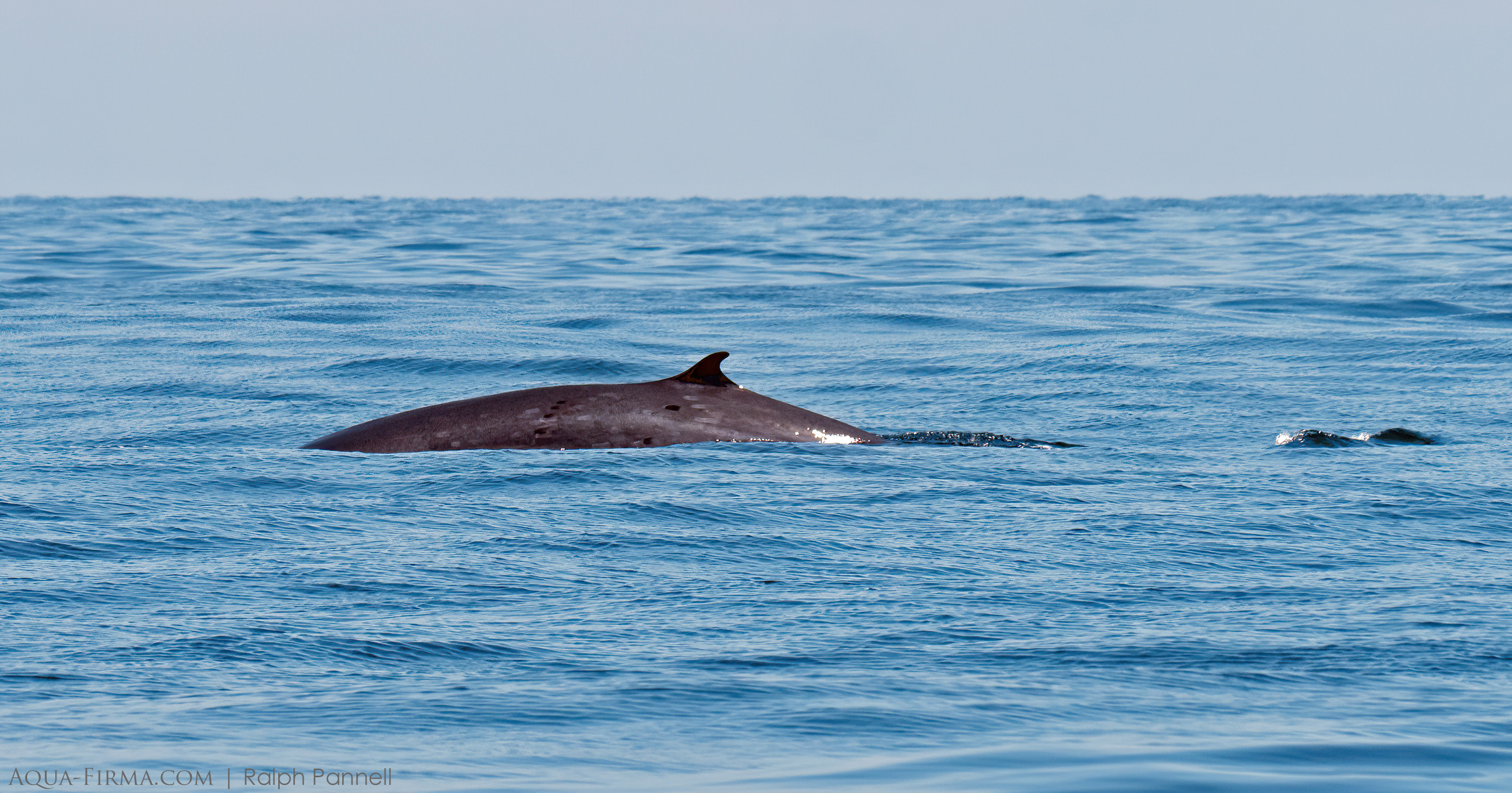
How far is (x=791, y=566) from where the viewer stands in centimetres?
776

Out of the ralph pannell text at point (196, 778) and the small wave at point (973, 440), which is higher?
the ralph pannell text at point (196, 778)

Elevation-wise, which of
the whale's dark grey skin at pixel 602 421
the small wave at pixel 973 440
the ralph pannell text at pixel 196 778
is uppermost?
the whale's dark grey skin at pixel 602 421

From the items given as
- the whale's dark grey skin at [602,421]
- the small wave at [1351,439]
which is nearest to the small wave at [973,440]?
the whale's dark grey skin at [602,421]

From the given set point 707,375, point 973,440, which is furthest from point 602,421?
point 973,440

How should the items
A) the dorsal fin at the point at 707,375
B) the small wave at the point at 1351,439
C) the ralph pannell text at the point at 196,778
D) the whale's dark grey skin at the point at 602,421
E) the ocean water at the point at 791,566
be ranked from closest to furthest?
the ralph pannell text at the point at 196,778 → the ocean water at the point at 791,566 → the whale's dark grey skin at the point at 602,421 → the dorsal fin at the point at 707,375 → the small wave at the point at 1351,439

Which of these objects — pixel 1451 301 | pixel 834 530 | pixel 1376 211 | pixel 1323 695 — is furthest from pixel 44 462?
pixel 1376 211

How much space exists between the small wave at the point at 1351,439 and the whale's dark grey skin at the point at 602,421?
3.06 m

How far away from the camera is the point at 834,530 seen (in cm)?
863

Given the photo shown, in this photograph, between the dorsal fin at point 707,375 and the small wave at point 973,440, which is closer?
the dorsal fin at point 707,375

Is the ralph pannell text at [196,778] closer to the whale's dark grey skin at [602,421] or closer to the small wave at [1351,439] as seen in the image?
the whale's dark grey skin at [602,421]

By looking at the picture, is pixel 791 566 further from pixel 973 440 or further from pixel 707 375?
pixel 973 440

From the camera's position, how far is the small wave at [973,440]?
11969mm

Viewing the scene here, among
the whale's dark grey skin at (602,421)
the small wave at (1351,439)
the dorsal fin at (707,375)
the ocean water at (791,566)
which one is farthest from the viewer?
the small wave at (1351,439)

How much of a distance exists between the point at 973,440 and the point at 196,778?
26.5 ft
